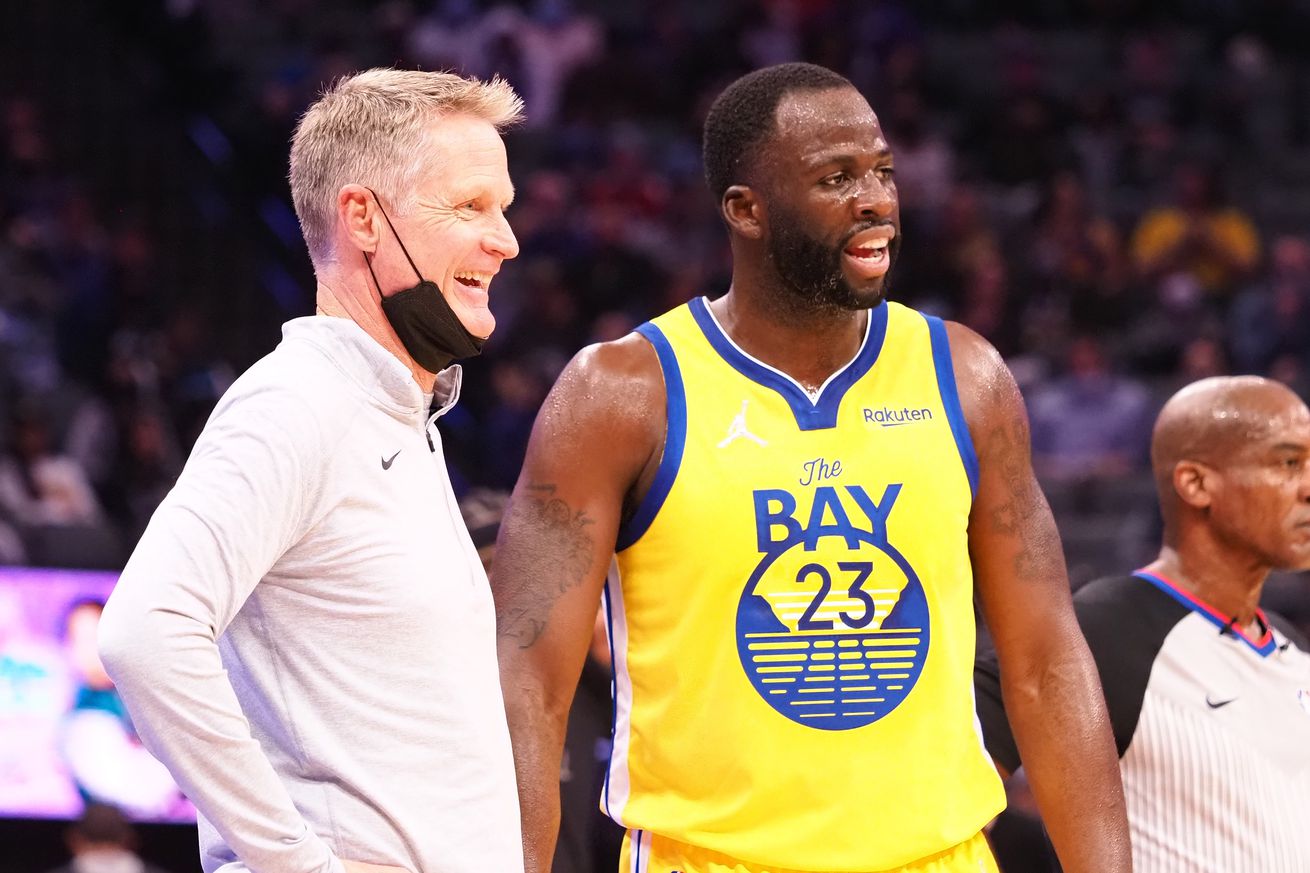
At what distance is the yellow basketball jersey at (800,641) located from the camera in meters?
3.08

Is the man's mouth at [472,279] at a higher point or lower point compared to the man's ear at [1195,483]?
higher

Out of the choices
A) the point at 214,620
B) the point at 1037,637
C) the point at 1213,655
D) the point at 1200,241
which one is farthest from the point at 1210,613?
the point at 1200,241

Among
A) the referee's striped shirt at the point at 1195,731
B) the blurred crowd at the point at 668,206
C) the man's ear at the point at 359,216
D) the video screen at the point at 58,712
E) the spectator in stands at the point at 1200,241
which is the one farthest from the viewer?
the spectator in stands at the point at 1200,241

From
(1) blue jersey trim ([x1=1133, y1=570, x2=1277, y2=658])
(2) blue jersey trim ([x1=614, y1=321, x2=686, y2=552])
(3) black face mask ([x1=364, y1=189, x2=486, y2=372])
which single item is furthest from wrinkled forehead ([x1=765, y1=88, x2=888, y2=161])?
(1) blue jersey trim ([x1=1133, y1=570, x2=1277, y2=658])

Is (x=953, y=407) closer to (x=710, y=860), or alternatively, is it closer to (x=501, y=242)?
(x=710, y=860)

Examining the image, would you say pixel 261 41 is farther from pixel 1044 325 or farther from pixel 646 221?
pixel 1044 325


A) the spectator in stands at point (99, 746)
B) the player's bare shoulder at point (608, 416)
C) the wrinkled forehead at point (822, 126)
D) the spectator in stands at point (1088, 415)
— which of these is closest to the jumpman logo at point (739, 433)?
the player's bare shoulder at point (608, 416)

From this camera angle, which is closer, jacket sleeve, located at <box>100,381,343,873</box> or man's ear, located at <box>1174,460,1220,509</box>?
jacket sleeve, located at <box>100,381,343,873</box>

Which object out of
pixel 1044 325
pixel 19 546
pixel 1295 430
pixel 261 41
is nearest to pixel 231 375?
pixel 19 546

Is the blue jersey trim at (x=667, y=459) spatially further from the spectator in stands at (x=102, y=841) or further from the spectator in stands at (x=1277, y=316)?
the spectator in stands at (x=1277, y=316)

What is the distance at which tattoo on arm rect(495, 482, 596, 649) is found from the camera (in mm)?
3129

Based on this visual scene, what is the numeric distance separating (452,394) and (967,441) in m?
1.09

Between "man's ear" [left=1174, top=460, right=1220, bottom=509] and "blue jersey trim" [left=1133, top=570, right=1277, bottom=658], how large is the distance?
188mm

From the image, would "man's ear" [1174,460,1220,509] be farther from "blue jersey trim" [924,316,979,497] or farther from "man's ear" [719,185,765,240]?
"man's ear" [719,185,765,240]
